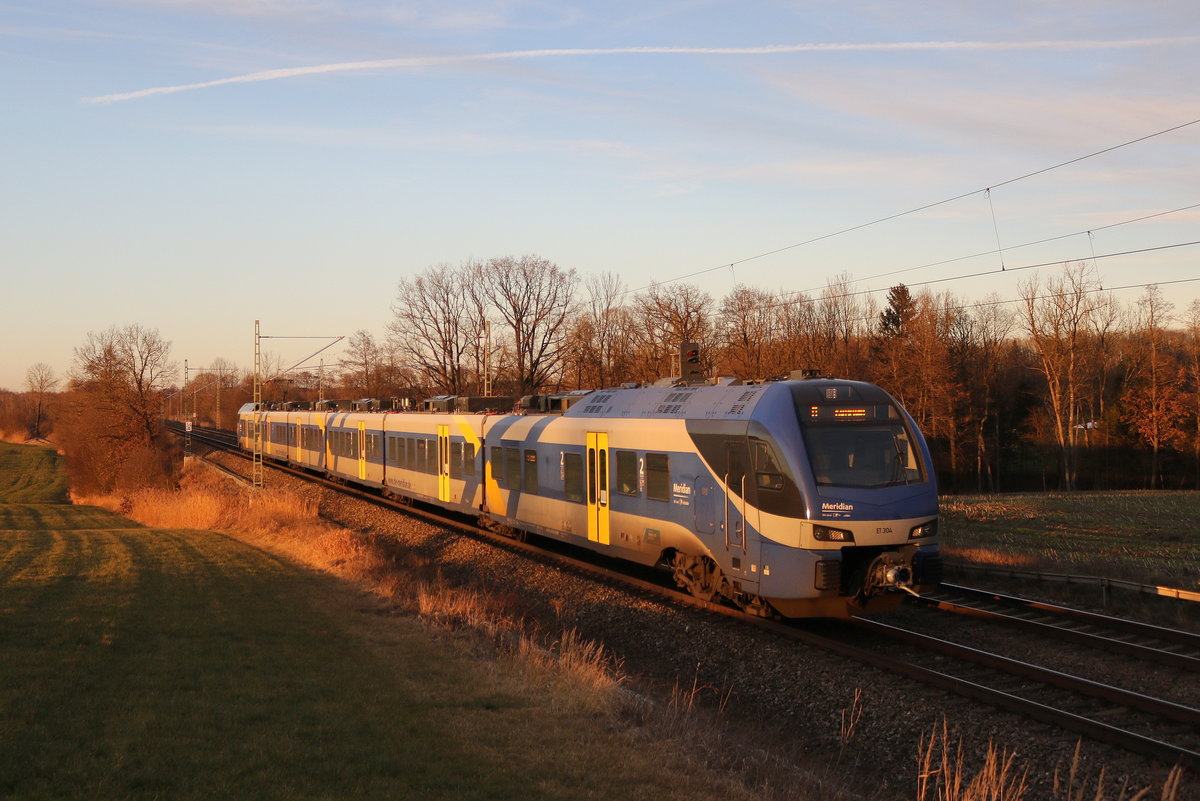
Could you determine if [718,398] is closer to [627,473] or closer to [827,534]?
[627,473]

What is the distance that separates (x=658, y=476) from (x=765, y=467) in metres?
3.16

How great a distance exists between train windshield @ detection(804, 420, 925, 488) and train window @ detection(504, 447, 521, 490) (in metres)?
10.5

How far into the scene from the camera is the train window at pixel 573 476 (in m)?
18.5

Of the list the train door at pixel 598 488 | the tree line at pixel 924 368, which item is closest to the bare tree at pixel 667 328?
the tree line at pixel 924 368

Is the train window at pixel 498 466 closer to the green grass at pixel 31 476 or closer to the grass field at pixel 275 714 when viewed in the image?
the grass field at pixel 275 714

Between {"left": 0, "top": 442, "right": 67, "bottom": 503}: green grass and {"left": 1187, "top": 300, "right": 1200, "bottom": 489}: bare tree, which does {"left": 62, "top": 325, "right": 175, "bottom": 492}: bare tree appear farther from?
{"left": 1187, "top": 300, "right": 1200, "bottom": 489}: bare tree

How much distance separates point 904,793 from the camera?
8289 mm

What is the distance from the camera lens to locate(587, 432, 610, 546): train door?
17.5m

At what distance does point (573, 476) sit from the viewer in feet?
61.8

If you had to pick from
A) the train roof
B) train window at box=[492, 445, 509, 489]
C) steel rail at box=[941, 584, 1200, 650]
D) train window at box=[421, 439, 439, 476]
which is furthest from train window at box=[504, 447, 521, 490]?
steel rail at box=[941, 584, 1200, 650]

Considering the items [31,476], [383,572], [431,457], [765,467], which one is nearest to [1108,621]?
[765,467]

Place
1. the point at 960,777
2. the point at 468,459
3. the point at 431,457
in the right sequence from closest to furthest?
the point at 960,777
the point at 468,459
the point at 431,457

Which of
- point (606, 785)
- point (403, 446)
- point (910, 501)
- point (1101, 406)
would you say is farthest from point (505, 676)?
point (1101, 406)

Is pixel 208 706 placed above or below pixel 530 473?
below
